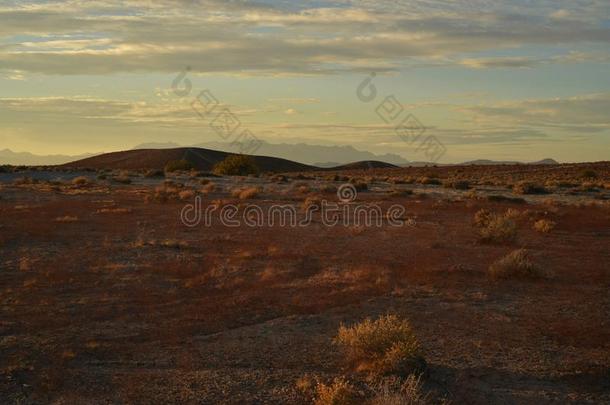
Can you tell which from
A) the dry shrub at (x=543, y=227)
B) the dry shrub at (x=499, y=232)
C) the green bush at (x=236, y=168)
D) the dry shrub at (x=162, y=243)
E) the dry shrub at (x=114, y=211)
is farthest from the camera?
the green bush at (x=236, y=168)

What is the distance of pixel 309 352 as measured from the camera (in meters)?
8.70

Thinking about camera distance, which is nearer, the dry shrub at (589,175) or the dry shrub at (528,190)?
the dry shrub at (528,190)

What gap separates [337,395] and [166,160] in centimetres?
12336

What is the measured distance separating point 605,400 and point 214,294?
7.18 meters

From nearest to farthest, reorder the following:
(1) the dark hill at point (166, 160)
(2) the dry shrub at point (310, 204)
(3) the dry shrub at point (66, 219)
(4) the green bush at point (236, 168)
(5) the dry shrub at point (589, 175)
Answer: (3) the dry shrub at point (66, 219) < (2) the dry shrub at point (310, 204) < (5) the dry shrub at point (589, 175) < (4) the green bush at point (236, 168) < (1) the dark hill at point (166, 160)

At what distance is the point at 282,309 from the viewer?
11086 millimetres

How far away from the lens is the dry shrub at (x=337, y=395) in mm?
6641

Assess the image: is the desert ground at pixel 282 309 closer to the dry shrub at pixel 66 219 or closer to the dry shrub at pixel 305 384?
the dry shrub at pixel 305 384

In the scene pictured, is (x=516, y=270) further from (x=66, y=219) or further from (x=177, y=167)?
(x=177, y=167)

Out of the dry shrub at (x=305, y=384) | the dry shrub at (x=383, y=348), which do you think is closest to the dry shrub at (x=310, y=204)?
the dry shrub at (x=383, y=348)

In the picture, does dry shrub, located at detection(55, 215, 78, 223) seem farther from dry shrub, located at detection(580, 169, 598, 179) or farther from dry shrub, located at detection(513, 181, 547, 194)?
dry shrub, located at detection(580, 169, 598, 179)

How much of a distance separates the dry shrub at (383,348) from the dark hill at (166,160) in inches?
4447

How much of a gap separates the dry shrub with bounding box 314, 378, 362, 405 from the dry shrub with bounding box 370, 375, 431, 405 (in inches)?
8.5

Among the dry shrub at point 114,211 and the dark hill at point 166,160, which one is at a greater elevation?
the dark hill at point 166,160
